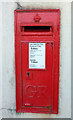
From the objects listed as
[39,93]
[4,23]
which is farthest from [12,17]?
[39,93]

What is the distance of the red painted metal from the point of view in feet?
7.74

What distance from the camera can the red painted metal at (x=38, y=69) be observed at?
236cm

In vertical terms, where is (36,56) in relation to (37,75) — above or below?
above

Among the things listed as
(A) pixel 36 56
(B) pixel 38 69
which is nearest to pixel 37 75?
(B) pixel 38 69

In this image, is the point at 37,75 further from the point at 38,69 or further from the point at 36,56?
the point at 36,56

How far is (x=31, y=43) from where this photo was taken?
2.41 metres

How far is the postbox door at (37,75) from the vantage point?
95.2 inches

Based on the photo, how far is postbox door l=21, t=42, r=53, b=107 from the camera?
7.93ft

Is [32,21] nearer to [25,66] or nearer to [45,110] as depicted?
[25,66]

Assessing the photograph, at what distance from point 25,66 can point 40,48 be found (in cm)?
33

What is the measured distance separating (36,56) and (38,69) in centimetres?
18

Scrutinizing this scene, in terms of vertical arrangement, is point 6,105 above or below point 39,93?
below

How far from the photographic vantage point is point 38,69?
244cm

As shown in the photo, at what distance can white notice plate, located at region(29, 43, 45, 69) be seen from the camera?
242 centimetres
